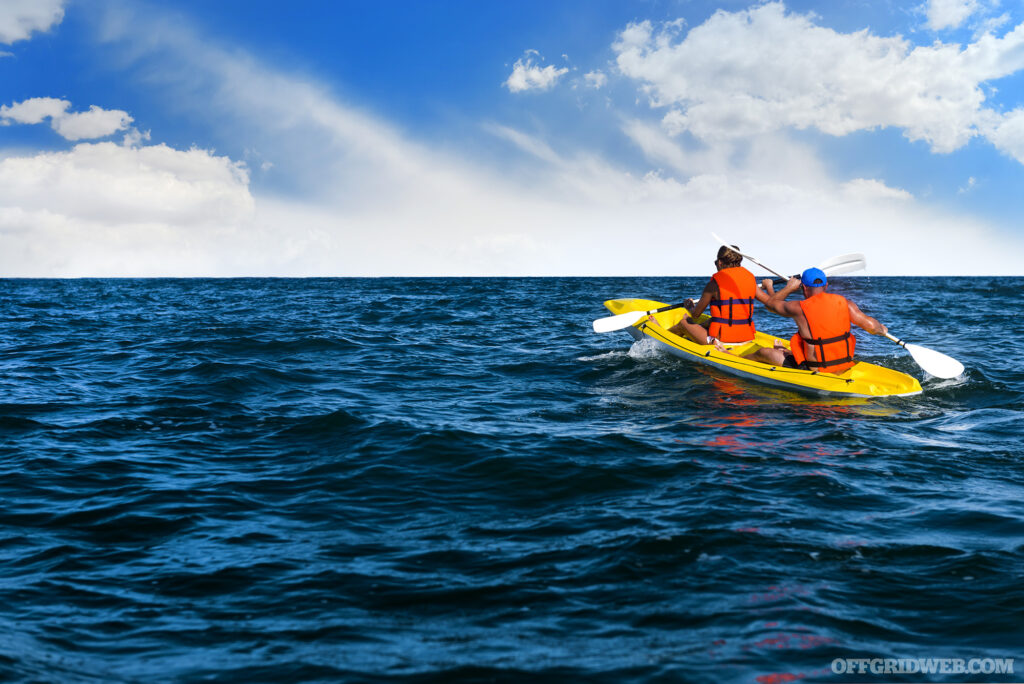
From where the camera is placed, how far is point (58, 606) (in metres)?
4.48

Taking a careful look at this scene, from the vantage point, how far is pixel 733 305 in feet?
38.0

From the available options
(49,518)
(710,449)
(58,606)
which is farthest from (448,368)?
(58,606)

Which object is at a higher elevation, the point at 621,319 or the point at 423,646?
the point at 621,319

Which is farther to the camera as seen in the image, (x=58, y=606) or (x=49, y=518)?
(x=49, y=518)

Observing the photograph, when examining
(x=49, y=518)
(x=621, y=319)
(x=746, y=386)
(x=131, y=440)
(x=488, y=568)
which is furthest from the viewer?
(x=621, y=319)

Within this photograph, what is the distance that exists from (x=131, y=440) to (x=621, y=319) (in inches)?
326

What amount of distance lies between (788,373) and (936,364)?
7.52ft

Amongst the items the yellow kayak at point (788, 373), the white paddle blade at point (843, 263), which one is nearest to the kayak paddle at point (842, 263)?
the white paddle blade at point (843, 263)

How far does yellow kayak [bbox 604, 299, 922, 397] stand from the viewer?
9.71 metres

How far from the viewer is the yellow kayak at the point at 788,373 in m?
9.71

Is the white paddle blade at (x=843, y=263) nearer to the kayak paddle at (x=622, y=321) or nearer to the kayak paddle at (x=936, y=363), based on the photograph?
the kayak paddle at (x=936, y=363)

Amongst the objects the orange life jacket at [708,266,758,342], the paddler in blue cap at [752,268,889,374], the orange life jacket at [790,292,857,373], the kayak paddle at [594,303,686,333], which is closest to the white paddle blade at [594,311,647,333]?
the kayak paddle at [594,303,686,333]

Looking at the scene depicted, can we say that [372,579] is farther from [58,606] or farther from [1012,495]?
[1012,495]

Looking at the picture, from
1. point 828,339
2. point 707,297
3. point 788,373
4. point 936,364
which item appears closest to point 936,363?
point 936,364
